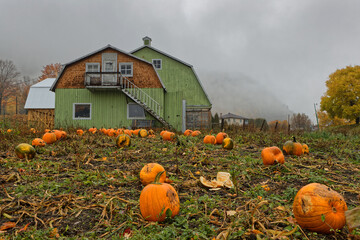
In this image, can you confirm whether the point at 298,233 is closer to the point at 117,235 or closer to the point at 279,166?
the point at 117,235

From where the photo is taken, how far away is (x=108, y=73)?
17.8m

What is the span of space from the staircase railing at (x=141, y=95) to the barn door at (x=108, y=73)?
30.4 inches

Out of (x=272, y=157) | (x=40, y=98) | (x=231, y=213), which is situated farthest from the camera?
(x=40, y=98)

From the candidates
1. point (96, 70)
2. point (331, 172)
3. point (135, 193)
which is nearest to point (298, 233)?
point (135, 193)

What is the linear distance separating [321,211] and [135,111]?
18.0 metres

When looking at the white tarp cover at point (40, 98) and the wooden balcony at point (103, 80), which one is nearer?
the wooden balcony at point (103, 80)

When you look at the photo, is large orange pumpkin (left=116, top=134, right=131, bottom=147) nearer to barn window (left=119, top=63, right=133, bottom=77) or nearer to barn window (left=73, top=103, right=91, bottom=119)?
barn window (left=119, top=63, right=133, bottom=77)

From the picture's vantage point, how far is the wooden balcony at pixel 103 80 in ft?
57.9

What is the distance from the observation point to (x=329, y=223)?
73.2 inches

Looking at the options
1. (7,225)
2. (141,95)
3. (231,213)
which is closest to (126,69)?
(141,95)

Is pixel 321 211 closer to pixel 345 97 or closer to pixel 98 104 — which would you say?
pixel 98 104

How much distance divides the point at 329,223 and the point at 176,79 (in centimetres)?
2205

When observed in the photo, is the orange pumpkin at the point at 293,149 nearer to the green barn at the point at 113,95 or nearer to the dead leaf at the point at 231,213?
the dead leaf at the point at 231,213

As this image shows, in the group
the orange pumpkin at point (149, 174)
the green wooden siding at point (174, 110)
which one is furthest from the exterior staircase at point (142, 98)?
the orange pumpkin at point (149, 174)
